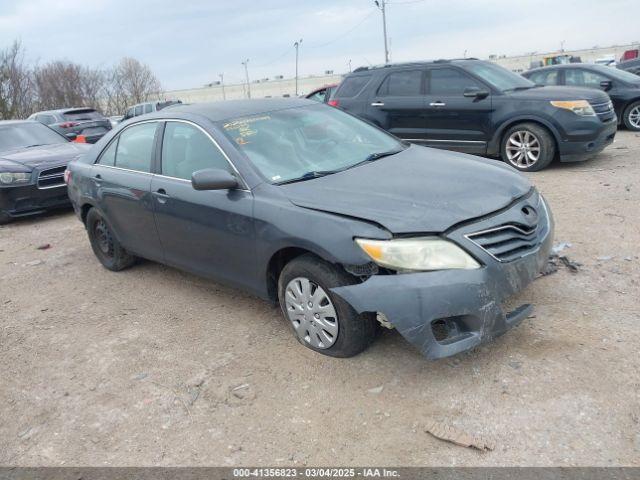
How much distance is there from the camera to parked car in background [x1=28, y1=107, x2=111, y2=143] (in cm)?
1484

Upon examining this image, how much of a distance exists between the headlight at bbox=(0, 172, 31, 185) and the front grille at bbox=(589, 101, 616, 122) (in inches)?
326

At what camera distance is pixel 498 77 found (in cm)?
855

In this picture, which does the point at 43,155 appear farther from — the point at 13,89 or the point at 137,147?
the point at 13,89

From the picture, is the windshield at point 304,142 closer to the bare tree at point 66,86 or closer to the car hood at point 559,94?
the car hood at point 559,94

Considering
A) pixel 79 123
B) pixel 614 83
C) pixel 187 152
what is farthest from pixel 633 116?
pixel 79 123

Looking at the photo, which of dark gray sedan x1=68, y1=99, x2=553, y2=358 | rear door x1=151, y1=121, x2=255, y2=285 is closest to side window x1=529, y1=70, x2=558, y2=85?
dark gray sedan x1=68, y1=99, x2=553, y2=358

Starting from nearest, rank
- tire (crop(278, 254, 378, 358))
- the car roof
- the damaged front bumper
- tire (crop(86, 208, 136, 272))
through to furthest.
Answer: the damaged front bumper, tire (crop(278, 254, 378, 358)), the car roof, tire (crop(86, 208, 136, 272))

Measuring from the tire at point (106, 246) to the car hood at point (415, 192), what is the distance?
101 inches

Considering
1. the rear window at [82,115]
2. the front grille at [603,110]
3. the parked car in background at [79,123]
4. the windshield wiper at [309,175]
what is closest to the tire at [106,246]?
the windshield wiper at [309,175]

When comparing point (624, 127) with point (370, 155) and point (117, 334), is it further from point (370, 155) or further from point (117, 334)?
point (117, 334)

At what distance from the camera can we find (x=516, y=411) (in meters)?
2.81

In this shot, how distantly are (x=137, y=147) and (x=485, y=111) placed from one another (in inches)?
214

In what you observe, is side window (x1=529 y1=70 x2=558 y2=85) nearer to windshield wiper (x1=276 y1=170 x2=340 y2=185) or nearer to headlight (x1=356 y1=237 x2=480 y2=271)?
windshield wiper (x1=276 y1=170 x2=340 y2=185)

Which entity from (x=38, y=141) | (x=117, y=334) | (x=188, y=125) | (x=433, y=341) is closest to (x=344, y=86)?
(x=38, y=141)
